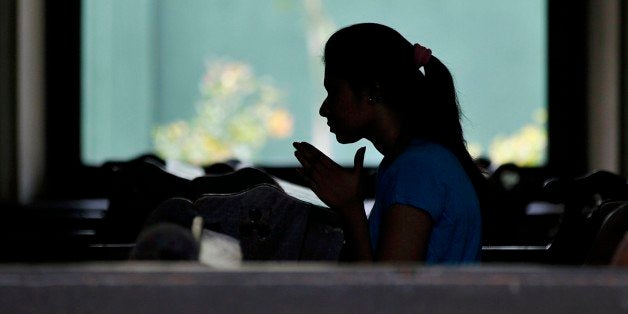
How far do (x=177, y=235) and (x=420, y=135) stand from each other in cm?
92

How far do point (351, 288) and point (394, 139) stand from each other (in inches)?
41.3

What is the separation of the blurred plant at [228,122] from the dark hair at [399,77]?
3092mm

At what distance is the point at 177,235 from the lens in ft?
2.95

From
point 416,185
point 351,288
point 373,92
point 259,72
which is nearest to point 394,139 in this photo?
point 373,92

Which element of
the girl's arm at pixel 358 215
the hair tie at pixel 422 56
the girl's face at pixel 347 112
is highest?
the hair tie at pixel 422 56

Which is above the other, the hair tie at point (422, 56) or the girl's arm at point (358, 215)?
the hair tie at point (422, 56)

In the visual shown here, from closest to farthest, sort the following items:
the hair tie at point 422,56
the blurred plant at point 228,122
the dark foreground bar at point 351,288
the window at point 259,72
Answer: the dark foreground bar at point 351,288, the hair tie at point 422,56, the window at point 259,72, the blurred plant at point 228,122

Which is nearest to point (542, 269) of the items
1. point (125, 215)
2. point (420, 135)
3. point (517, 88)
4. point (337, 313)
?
point (337, 313)

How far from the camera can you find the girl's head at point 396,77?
1.77 metres

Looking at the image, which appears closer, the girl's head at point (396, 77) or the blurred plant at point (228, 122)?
the girl's head at point (396, 77)

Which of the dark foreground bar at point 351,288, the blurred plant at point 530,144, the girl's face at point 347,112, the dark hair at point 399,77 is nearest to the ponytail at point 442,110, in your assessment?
the dark hair at point 399,77

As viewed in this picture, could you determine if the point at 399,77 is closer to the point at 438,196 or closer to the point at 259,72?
the point at 438,196

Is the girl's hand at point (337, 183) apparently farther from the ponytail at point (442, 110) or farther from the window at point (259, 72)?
the window at point (259, 72)

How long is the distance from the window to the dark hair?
116 inches
